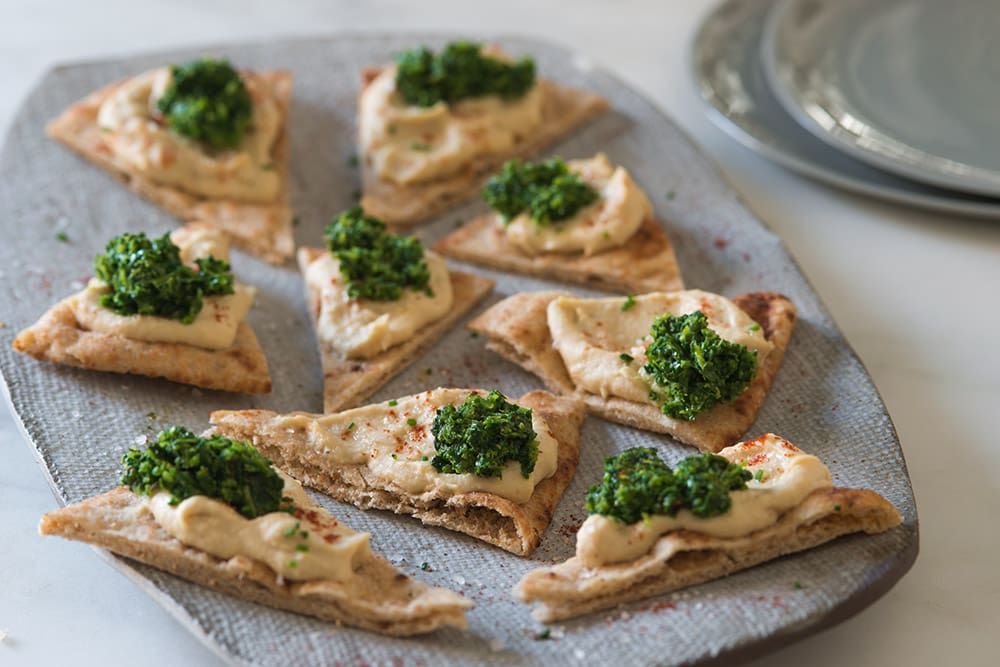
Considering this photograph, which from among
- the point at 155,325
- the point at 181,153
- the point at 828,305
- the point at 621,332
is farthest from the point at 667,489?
the point at 181,153

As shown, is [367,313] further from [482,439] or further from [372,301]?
[482,439]

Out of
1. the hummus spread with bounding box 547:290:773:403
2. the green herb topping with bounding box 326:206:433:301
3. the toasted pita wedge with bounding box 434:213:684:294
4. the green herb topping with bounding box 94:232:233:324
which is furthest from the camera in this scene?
the toasted pita wedge with bounding box 434:213:684:294

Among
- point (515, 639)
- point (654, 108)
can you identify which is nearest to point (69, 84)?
point (654, 108)

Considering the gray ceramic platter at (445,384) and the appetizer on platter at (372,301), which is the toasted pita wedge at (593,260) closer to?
the gray ceramic platter at (445,384)

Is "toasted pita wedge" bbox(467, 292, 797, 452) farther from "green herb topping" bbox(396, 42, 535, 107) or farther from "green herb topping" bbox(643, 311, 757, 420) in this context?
"green herb topping" bbox(396, 42, 535, 107)

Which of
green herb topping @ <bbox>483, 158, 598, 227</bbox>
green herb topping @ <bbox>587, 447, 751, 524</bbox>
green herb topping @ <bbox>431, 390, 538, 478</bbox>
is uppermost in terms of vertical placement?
green herb topping @ <bbox>483, 158, 598, 227</bbox>

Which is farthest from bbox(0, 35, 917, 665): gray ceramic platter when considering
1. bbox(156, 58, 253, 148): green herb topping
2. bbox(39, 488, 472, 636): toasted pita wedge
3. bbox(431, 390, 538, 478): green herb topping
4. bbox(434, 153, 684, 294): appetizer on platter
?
bbox(156, 58, 253, 148): green herb topping
